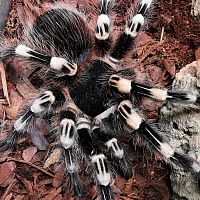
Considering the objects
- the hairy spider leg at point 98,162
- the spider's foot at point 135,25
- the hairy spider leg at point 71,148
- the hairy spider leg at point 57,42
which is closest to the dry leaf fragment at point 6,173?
the hairy spider leg at point 71,148

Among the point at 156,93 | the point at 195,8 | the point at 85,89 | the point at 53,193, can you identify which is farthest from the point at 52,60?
the point at 195,8

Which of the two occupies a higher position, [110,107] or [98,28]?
[98,28]

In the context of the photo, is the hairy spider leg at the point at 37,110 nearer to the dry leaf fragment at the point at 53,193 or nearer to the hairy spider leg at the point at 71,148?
the hairy spider leg at the point at 71,148

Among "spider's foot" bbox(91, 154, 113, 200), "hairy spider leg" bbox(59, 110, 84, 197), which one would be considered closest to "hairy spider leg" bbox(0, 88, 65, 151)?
"hairy spider leg" bbox(59, 110, 84, 197)

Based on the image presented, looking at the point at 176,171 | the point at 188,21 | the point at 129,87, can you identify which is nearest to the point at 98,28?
the point at 129,87

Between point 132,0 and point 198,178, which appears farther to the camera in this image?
point 132,0

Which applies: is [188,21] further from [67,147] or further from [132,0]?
[67,147]
